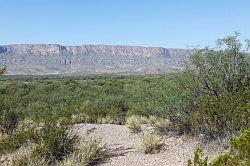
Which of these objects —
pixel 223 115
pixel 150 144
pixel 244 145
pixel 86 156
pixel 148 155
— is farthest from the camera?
pixel 150 144

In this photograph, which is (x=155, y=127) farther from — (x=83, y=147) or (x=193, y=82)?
(x=83, y=147)

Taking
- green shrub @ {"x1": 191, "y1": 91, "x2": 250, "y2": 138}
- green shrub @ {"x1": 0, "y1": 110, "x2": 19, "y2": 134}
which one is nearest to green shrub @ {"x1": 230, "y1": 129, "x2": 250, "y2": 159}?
green shrub @ {"x1": 191, "y1": 91, "x2": 250, "y2": 138}

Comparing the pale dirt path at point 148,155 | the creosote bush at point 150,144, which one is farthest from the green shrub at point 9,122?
the creosote bush at point 150,144

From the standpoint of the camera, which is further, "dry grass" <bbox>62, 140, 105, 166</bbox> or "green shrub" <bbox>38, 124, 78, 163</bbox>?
"green shrub" <bbox>38, 124, 78, 163</bbox>

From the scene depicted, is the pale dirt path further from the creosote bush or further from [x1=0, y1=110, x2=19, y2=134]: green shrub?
[x1=0, y1=110, x2=19, y2=134]: green shrub

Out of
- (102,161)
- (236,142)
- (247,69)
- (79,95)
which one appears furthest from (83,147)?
(79,95)

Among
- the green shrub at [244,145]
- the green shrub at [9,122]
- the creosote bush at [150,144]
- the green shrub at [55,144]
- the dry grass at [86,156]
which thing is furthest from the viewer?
the green shrub at [9,122]

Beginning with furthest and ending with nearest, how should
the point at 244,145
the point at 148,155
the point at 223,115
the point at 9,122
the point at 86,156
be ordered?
1. the point at 9,122
2. the point at 148,155
3. the point at 86,156
4. the point at 223,115
5. the point at 244,145

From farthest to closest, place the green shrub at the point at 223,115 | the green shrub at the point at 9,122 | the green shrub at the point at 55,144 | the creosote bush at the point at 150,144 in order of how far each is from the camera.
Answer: the green shrub at the point at 9,122 < the creosote bush at the point at 150,144 < the green shrub at the point at 55,144 < the green shrub at the point at 223,115

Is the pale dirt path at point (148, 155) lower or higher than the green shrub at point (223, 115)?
lower

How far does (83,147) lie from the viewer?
38.8 feet

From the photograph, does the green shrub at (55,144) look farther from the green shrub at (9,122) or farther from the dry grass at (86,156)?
the green shrub at (9,122)

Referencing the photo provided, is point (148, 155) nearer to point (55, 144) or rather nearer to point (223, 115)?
point (223, 115)

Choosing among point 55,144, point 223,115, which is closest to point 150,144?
point 223,115
